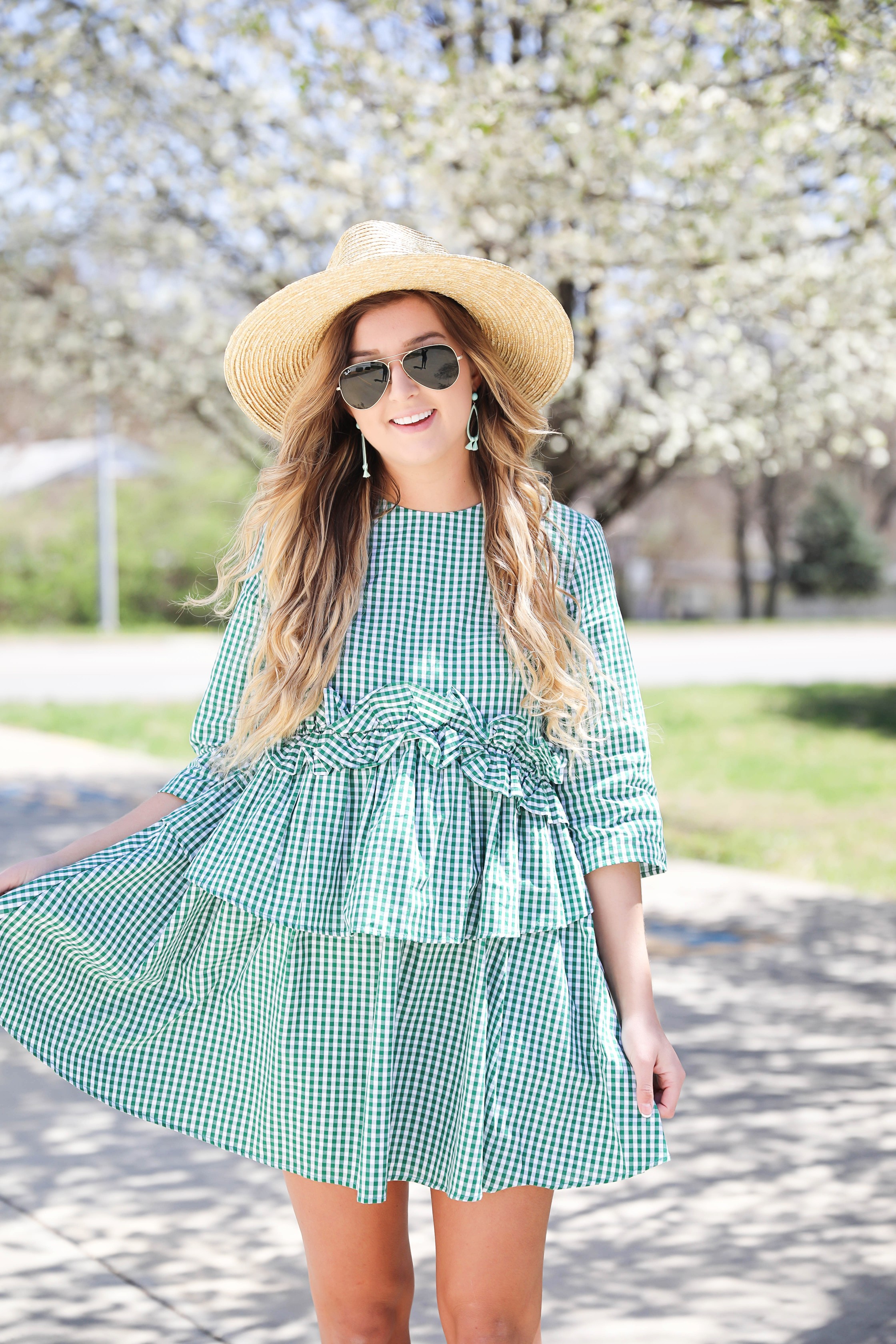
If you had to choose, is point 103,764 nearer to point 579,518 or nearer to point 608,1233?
point 608,1233

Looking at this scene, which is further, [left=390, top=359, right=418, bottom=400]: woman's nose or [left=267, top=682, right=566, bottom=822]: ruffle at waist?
[left=390, top=359, right=418, bottom=400]: woman's nose

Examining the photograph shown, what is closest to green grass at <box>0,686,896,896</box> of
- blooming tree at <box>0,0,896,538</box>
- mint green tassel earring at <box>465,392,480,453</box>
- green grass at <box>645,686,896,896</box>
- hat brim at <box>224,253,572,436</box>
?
green grass at <box>645,686,896,896</box>

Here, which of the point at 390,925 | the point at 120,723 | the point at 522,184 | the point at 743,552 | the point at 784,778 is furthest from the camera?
the point at 743,552

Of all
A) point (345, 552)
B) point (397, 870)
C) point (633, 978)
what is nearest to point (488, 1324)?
point (633, 978)

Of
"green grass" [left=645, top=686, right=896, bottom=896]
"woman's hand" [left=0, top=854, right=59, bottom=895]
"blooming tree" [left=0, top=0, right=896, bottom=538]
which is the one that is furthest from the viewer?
"green grass" [left=645, top=686, right=896, bottom=896]

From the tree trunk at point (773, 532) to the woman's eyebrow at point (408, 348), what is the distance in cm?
3219

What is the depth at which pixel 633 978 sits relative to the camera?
77.4 inches

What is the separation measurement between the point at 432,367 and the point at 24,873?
3.33 ft

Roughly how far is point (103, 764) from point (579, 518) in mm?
8205

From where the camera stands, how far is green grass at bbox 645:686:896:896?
7.68m

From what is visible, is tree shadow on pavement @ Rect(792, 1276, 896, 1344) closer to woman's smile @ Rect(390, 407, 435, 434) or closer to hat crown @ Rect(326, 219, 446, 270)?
woman's smile @ Rect(390, 407, 435, 434)

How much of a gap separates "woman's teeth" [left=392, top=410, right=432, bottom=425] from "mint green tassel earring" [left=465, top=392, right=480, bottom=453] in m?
0.09

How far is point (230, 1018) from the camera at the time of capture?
2098 mm

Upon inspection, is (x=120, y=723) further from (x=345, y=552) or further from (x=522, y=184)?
(x=345, y=552)
